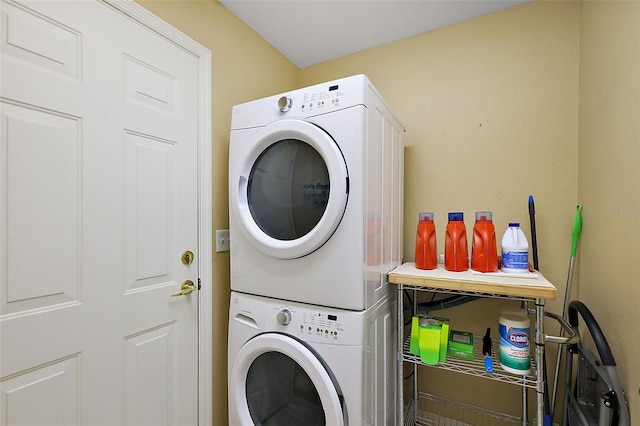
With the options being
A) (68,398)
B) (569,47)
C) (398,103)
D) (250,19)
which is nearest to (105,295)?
(68,398)

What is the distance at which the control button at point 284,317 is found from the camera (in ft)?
4.02

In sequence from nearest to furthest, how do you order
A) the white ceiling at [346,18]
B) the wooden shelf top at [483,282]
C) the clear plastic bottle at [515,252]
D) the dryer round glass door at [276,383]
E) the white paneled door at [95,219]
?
the white paneled door at [95,219] → the wooden shelf top at [483,282] → the dryer round glass door at [276,383] → the clear plastic bottle at [515,252] → the white ceiling at [346,18]

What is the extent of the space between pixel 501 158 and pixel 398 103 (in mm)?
722

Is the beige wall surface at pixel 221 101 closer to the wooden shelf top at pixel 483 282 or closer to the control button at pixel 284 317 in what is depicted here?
the control button at pixel 284 317

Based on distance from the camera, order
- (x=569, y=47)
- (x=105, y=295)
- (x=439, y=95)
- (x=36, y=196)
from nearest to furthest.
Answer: (x=36, y=196), (x=105, y=295), (x=569, y=47), (x=439, y=95)

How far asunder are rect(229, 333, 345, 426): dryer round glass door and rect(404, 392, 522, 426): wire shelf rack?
2.45 feet

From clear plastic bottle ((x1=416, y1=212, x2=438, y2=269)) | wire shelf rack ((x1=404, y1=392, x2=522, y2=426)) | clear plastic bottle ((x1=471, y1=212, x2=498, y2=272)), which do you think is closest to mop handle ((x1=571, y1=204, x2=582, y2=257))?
clear plastic bottle ((x1=471, y1=212, x2=498, y2=272))

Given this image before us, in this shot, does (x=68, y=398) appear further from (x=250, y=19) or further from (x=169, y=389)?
(x=250, y=19)

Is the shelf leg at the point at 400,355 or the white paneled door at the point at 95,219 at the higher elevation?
the white paneled door at the point at 95,219

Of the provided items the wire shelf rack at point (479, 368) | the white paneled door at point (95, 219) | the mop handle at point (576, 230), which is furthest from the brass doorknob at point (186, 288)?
the mop handle at point (576, 230)

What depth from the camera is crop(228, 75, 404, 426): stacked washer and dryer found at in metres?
1.11

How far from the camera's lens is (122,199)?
3.72 feet

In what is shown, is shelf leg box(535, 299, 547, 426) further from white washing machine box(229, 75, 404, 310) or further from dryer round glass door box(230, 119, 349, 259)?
dryer round glass door box(230, 119, 349, 259)

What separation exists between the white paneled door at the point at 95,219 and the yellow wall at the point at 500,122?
0.21 metres
